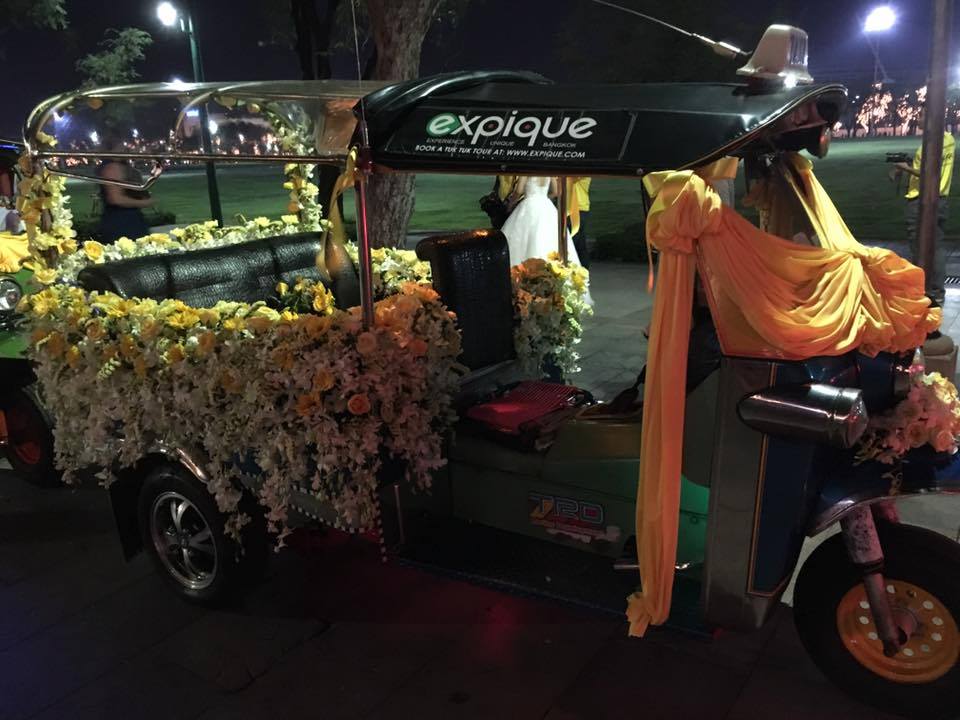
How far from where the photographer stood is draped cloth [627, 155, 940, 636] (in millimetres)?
2562

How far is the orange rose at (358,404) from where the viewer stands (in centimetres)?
326

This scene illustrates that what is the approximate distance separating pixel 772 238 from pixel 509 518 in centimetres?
162

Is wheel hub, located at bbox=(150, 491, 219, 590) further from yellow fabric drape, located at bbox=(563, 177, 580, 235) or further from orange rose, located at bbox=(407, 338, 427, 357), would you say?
yellow fabric drape, located at bbox=(563, 177, 580, 235)

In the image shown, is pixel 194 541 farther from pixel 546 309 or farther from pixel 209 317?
pixel 546 309

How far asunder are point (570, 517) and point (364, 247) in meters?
1.36

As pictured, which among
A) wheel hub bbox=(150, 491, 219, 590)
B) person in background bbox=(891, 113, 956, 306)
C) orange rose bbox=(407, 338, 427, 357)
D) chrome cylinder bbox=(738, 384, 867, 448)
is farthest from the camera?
person in background bbox=(891, 113, 956, 306)

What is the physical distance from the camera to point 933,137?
590cm

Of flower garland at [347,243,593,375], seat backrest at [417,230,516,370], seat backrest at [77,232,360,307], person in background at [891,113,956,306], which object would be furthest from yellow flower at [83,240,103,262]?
person in background at [891,113,956,306]

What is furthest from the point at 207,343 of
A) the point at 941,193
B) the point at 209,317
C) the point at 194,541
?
the point at 941,193

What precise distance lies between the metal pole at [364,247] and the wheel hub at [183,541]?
4.46 feet

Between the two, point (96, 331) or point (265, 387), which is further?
point (96, 331)

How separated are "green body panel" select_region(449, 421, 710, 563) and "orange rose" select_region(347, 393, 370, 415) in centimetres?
60

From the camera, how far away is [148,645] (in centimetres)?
369

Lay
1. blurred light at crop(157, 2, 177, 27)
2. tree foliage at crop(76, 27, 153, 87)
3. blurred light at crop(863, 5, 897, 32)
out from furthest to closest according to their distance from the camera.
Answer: tree foliage at crop(76, 27, 153, 87) < blurred light at crop(157, 2, 177, 27) < blurred light at crop(863, 5, 897, 32)
